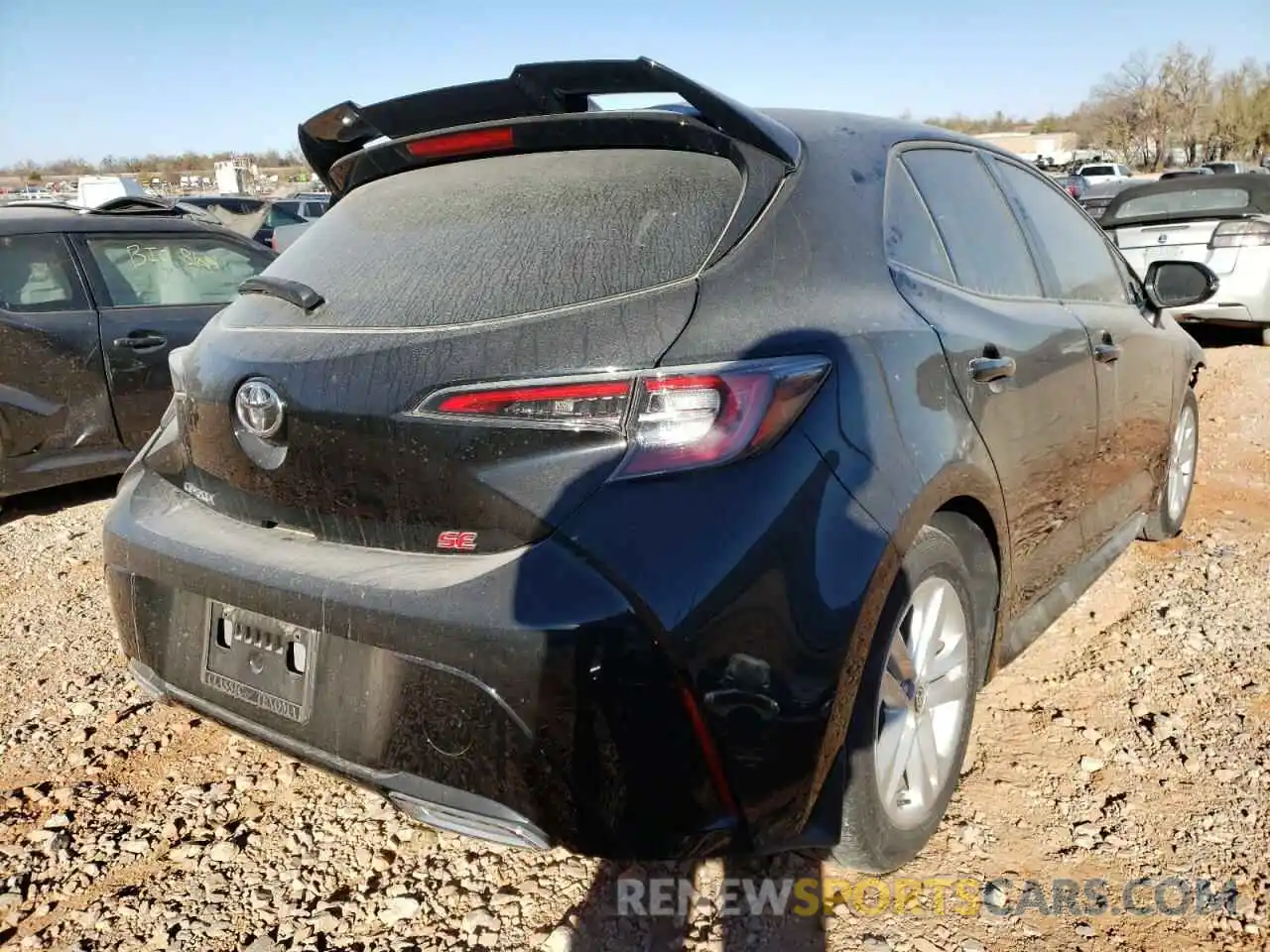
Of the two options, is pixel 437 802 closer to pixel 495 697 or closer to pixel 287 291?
pixel 495 697

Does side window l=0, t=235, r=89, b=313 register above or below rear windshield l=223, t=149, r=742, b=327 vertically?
below

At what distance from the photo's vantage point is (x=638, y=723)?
5.09 feet

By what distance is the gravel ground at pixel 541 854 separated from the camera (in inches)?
79.6

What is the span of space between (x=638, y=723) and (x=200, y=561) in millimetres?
988

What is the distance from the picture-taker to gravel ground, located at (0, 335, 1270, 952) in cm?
202

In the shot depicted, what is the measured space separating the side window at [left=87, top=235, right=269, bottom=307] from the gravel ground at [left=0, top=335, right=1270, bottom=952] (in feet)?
7.52

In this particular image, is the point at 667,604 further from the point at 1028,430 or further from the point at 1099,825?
the point at 1099,825

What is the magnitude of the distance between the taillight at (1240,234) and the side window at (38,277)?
848 cm

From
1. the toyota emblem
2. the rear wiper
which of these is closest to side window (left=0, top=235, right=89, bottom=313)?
the rear wiper

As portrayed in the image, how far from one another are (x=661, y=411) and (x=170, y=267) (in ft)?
15.4

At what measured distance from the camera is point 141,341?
4949 millimetres

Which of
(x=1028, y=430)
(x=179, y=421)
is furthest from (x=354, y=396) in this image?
(x=1028, y=430)

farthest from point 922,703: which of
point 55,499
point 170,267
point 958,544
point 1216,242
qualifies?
point 1216,242

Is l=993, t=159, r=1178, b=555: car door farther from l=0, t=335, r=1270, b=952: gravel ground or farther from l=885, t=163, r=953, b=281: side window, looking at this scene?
l=885, t=163, r=953, b=281: side window
